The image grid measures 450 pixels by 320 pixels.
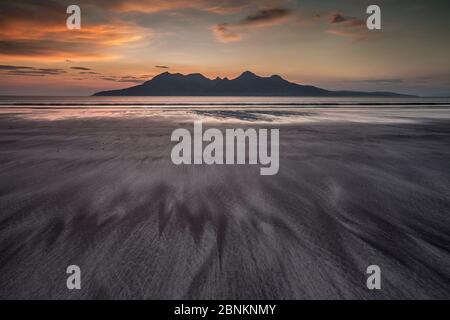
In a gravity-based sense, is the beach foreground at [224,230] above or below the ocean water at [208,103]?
below

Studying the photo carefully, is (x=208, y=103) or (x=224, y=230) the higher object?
(x=208, y=103)

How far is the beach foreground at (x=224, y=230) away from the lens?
2.42m

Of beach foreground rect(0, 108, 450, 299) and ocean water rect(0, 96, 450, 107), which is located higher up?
ocean water rect(0, 96, 450, 107)

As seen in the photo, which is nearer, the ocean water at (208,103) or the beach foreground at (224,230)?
the beach foreground at (224,230)

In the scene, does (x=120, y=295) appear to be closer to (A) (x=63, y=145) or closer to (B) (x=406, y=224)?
(B) (x=406, y=224)

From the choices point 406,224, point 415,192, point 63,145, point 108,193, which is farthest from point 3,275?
point 63,145

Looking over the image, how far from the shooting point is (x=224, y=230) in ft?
11.3

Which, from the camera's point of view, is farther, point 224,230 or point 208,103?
point 208,103

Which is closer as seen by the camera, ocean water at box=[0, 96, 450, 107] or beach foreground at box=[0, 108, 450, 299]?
beach foreground at box=[0, 108, 450, 299]

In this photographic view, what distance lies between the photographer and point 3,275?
8.32ft

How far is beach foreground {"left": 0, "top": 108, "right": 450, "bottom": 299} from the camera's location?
7.95 ft
